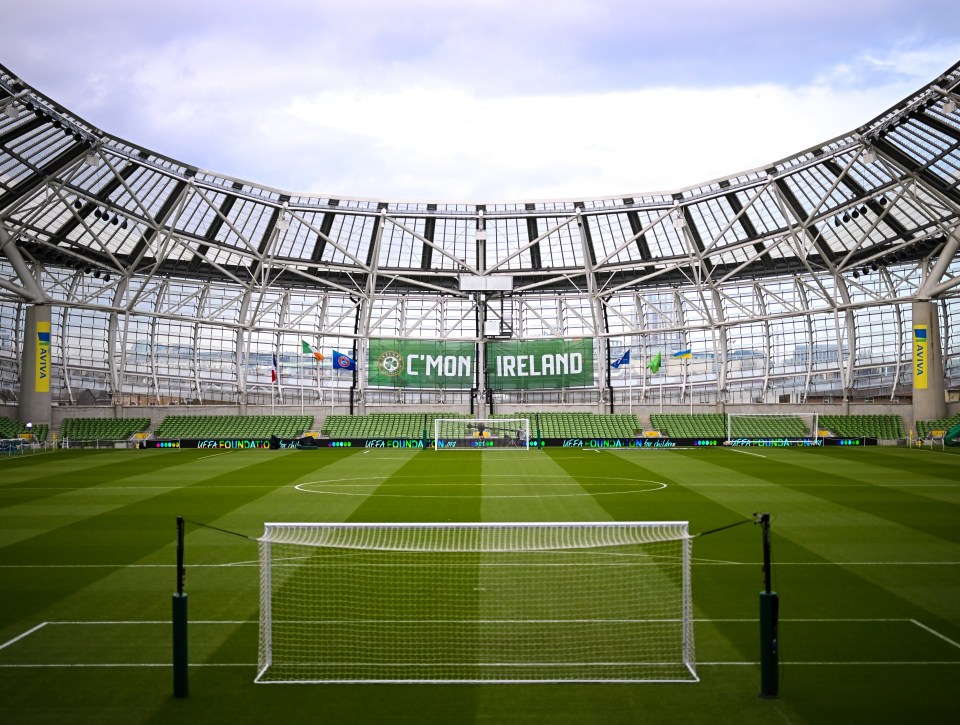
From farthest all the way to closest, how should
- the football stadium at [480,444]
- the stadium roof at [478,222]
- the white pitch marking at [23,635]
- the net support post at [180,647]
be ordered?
the stadium roof at [478,222], the white pitch marking at [23,635], the football stadium at [480,444], the net support post at [180,647]

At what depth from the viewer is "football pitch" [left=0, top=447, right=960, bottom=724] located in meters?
9.06

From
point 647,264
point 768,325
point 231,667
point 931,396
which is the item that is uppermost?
point 647,264

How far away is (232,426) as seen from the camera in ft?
203

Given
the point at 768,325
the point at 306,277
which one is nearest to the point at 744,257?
the point at 768,325

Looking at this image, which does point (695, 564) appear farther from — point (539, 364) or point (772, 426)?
point (539, 364)

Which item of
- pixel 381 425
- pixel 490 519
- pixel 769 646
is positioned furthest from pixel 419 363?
pixel 769 646

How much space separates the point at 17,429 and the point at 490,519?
42.0 meters

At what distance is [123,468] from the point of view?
38.2 m

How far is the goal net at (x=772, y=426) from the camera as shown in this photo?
58.7 metres

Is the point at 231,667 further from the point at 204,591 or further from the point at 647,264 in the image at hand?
the point at 647,264

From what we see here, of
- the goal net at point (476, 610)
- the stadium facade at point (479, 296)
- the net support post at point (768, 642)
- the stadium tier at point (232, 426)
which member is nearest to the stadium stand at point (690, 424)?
the stadium facade at point (479, 296)

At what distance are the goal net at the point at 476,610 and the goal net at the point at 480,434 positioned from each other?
38.2m

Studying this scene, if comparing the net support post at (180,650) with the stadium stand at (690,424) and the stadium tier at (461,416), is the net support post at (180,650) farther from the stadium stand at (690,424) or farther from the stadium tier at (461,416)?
the stadium stand at (690,424)

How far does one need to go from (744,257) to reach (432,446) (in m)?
28.8
